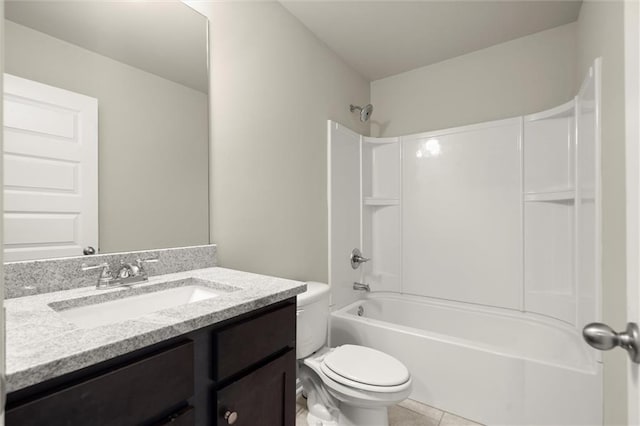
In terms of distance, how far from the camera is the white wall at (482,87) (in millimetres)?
2211

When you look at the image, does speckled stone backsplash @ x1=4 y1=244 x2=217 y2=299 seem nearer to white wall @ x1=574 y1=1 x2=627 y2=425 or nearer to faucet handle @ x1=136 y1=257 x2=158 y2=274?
faucet handle @ x1=136 y1=257 x2=158 y2=274

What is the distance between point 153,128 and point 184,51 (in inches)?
16.5

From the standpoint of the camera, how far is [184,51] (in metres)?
1.47

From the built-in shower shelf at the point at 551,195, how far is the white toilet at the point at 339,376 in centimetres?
155

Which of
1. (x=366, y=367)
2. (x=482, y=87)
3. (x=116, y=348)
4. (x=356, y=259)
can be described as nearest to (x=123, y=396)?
(x=116, y=348)

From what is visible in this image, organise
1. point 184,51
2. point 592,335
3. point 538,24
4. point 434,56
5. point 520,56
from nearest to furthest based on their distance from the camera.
→ point 592,335
point 184,51
point 538,24
point 520,56
point 434,56

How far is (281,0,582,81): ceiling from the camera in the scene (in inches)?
76.5

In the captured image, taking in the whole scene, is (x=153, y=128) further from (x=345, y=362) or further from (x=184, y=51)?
(x=345, y=362)

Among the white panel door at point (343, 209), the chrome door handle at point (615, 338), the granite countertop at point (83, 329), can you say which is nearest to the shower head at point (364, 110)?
the white panel door at point (343, 209)

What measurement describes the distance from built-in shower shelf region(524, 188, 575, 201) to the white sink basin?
220 centimetres

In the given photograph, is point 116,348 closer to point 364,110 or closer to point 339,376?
point 339,376

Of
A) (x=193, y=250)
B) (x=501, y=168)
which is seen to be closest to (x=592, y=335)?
(x=193, y=250)

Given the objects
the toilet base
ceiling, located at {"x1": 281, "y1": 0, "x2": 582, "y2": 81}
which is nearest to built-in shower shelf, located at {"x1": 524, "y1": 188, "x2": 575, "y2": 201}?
ceiling, located at {"x1": 281, "y1": 0, "x2": 582, "y2": 81}

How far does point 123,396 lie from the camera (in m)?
0.63
